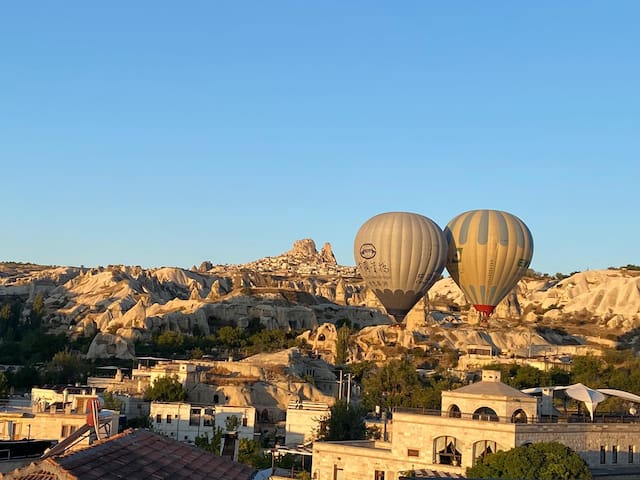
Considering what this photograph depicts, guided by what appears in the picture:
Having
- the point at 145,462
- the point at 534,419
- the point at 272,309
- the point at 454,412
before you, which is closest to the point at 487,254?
the point at 454,412

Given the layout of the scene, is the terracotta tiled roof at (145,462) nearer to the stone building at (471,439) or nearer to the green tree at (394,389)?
the stone building at (471,439)

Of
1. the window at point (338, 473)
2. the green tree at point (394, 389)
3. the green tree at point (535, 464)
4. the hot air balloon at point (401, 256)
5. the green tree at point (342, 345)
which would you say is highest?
the hot air balloon at point (401, 256)

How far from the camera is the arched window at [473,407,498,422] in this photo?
160 feet

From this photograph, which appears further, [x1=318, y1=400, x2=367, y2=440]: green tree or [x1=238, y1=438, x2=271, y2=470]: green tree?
[x1=318, y1=400, x2=367, y2=440]: green tree

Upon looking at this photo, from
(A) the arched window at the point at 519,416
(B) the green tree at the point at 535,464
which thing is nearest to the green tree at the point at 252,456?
(A) the arched window at the point at 519,416

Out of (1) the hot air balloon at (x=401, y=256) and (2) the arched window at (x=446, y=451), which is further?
(1) the hot air balloon at (x=401, y=256)

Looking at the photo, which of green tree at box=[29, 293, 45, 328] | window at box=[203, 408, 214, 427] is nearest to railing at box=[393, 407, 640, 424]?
window at box=[203, 408, 214, 427]

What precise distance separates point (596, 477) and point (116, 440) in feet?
95.5

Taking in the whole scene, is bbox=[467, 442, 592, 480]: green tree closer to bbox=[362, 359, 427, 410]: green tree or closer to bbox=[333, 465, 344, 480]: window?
bbox=[333, 465, 344, 480]: window

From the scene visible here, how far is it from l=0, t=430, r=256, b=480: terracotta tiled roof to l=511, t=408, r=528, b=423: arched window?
1042 inches

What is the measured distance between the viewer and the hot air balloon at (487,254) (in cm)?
7200

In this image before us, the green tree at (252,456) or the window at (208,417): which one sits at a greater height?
the window at (208,417)

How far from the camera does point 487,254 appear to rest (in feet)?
237

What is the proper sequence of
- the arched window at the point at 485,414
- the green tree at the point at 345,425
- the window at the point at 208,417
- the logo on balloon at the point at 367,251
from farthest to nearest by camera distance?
the window at the point at 208,417
the logo on balloon at the point at 367,251
the green tree at the point at 345,425
the arched window at the point at 485,414
